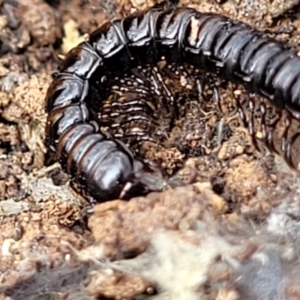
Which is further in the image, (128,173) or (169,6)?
(169,6)

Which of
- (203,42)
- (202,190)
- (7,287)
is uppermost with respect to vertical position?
(203,42)

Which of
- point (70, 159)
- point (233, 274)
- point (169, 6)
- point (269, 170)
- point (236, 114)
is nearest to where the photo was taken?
point (233, 274)

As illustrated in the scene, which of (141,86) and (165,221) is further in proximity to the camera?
(141,86)

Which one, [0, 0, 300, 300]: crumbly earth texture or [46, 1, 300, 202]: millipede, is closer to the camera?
[0, 0, 300, 300]: crumbly earth texture

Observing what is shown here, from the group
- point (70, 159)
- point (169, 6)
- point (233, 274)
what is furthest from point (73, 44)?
point (233, 274)

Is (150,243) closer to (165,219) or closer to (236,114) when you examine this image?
(165,219)
